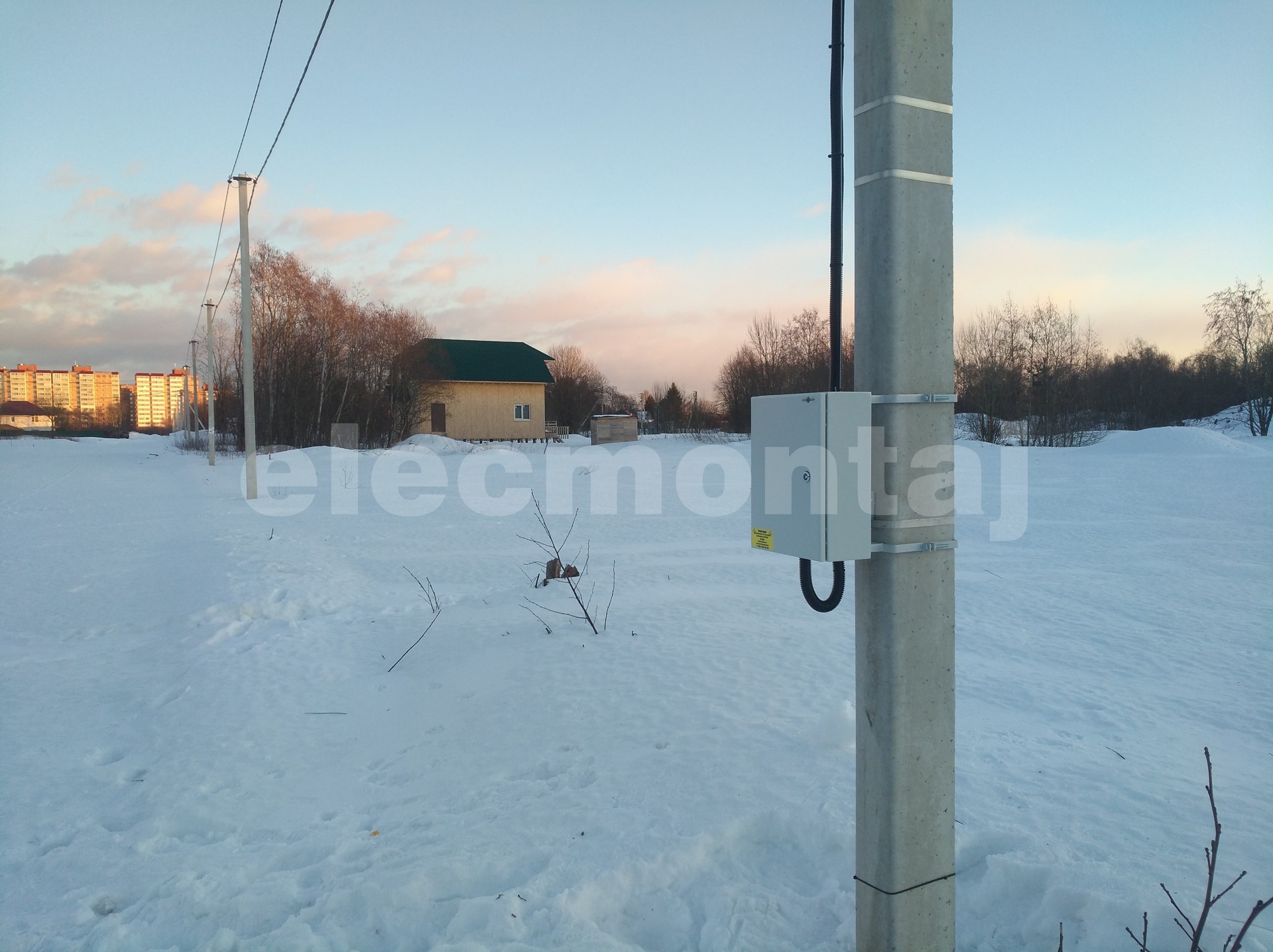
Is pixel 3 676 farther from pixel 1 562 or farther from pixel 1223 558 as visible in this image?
pixel 1223 558

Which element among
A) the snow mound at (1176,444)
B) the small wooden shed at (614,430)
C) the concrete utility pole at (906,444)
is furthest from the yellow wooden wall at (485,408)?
the concrete utility pole at (906,444)

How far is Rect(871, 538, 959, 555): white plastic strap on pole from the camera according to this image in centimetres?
226

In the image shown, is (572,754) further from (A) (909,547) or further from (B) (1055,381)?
(B) (1055,381)

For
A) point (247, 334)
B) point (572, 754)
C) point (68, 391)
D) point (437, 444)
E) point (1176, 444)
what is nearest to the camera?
point (572, 754)

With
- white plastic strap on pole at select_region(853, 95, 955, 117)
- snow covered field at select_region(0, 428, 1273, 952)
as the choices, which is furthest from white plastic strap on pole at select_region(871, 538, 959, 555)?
snow covered field at select_region(0, 428, 1273, 952)

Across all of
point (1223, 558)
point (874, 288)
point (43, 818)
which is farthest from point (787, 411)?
point (1223, 558)

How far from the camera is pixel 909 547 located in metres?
2.27

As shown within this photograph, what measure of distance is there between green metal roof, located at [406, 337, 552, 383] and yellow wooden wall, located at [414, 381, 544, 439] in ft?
1.38

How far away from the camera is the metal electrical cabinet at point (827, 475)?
2.27 m

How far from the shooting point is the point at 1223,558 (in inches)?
394

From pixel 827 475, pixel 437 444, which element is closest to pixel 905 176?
pixel 827 475

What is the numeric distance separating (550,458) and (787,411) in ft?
86.8

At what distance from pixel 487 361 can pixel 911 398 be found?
44.6 meters

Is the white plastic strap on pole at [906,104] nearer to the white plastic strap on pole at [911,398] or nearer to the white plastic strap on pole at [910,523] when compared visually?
the white plastic strap on pole at [911,398]
